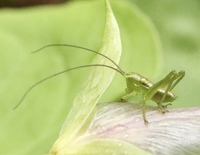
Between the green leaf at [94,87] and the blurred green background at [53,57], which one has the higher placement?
the green leaf at [94,87]

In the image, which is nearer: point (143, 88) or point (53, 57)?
point (143, 88)

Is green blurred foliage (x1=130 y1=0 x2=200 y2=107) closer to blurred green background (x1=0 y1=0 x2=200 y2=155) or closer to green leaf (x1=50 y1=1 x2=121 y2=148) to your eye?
blurred green background (x1=0 y1=0 x2=200 y2=155)

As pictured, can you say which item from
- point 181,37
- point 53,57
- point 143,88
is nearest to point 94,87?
point 143,88

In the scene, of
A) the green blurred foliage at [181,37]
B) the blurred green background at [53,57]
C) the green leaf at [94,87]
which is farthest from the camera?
the green blurred foliage at [181,37]

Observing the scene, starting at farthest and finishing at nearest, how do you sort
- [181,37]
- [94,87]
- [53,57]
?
[181,37] → [53,57] → [94,87]

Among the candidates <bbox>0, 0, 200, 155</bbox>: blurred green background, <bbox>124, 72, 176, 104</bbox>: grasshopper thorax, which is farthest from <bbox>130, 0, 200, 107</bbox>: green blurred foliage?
<bbox>124, 72, 176, 104</bbox>: grasshopper thorax

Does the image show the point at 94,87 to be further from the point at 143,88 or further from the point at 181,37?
the point at 181,37

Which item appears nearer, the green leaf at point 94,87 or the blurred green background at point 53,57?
the green leaf at point 94,87

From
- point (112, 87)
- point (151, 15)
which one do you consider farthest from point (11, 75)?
point (151, 15)

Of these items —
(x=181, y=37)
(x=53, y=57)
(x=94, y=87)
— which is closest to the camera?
(x=94, y=87)

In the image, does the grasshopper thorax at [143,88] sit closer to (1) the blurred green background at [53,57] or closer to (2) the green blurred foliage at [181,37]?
(1) the blurred green background at [53,57]

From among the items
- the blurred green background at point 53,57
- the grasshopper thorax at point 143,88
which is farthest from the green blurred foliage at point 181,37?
the grasshopper thorax at point 143,88
